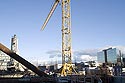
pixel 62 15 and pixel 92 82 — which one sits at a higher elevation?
pixel 62 15

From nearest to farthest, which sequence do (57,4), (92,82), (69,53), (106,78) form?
(92,82) < (106,78) < (69,53) < (57,4)

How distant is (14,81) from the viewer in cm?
5278

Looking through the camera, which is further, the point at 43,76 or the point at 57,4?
the point at 57,4

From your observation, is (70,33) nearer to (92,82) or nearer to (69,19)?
→ (69,19)

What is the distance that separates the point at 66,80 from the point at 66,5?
35.8 meters

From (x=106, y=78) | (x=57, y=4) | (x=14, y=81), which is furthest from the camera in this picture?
(x=57, y=4)

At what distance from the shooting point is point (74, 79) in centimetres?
4412

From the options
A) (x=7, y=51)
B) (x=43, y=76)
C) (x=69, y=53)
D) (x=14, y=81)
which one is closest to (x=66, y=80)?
(x=43, y=76)

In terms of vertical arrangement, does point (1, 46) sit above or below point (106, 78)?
above

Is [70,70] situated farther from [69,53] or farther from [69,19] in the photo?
[69,19]

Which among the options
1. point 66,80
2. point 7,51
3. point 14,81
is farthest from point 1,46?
point 66,80

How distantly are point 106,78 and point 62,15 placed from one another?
35365mm

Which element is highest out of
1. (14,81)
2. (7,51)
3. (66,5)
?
(66,5)

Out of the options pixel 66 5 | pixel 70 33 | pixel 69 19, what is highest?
pixel 66 5
